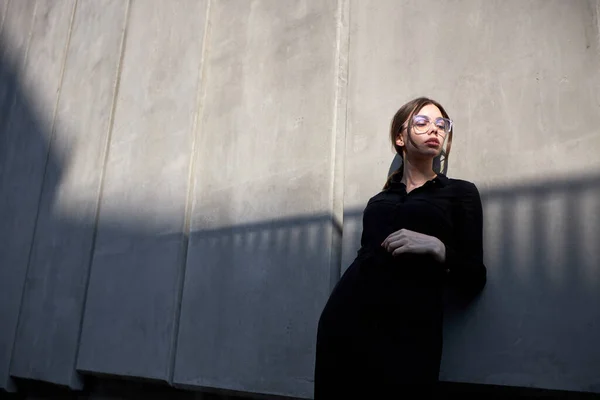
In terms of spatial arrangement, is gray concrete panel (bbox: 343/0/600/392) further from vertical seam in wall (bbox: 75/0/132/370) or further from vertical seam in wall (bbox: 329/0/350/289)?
vertical seam in wall (bbox: 75/0/132/370)

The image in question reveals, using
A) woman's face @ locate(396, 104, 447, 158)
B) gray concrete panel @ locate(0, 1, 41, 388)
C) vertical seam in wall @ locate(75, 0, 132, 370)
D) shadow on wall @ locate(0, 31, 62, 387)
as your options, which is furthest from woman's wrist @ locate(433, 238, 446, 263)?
gray concrete panel @ locate(0, 1, 41, 388)

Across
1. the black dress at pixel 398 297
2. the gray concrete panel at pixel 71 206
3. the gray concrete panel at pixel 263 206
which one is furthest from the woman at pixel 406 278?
the gray concrete panel at pixel 71 206

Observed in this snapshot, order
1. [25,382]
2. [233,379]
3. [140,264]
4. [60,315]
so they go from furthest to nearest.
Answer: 1. [25,382]
2. [60,315]
3. [140,264]
4. [233,379]

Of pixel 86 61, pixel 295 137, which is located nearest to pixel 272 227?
pixel 295 137

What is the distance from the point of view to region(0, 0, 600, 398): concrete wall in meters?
2.38

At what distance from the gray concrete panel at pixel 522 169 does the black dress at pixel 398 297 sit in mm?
184

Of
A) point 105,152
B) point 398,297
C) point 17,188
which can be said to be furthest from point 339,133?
point 17,188

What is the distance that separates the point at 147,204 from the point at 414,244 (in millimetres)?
2701

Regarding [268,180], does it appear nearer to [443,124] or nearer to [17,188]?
[443,124]

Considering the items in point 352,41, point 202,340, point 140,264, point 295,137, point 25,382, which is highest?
point 352,41

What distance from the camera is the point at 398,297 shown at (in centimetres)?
212

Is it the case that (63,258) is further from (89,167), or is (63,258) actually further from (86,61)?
(86,61)

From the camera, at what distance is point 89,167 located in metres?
5.06

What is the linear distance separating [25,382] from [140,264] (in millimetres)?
2117
